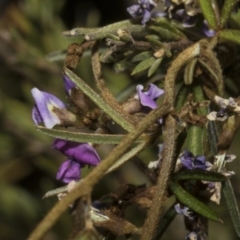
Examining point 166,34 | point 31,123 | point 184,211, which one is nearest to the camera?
point 184,211

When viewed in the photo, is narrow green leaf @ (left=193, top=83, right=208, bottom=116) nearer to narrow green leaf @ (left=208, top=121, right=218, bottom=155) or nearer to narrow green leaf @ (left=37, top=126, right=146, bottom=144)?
narrow green leaf @ (left=208, top=121, right=218, bottom=155)

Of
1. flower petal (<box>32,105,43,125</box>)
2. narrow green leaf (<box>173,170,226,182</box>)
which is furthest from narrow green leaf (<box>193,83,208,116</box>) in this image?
flower petal (<box>32,105,43,125</box>)

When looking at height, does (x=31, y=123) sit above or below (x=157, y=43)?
below

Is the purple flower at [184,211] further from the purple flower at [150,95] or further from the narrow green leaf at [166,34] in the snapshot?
the narrow green leaf at [166,34]

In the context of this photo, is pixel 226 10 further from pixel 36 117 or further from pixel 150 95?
pixel 36 117

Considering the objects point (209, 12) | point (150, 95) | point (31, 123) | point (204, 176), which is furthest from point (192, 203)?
point (31, 123)

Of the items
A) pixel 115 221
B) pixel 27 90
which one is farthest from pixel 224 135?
pixel 27 90
